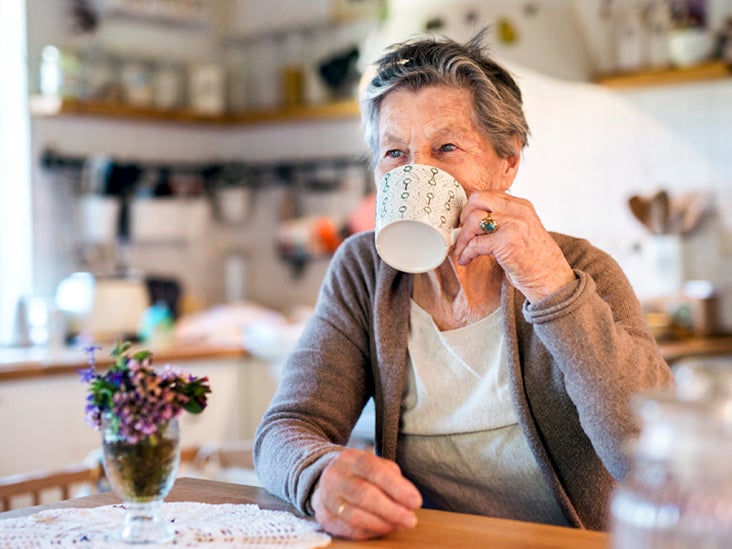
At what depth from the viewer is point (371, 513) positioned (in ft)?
3.57

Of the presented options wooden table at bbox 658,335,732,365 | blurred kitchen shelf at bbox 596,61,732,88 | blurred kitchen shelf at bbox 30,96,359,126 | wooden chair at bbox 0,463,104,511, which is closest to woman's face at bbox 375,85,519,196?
wooden chair at bbox 0,463,104,511

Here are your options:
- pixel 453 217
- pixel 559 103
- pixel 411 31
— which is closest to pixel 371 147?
pixel 453 217

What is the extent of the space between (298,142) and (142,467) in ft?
11.5

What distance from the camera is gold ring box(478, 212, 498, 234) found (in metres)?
1.26

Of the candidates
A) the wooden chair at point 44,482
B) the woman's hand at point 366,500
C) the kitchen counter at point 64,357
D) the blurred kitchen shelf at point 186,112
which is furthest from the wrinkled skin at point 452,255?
the blurred kitchen shelf at point 186,112

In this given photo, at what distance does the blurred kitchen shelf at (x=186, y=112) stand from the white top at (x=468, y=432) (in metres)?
2.65

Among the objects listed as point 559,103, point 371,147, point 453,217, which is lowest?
point 453,217

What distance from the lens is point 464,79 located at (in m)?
1.51

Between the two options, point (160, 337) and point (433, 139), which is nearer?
point (433, 139)

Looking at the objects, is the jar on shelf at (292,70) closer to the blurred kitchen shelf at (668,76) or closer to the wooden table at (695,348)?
the blurred kitchen shelf at (668,76)

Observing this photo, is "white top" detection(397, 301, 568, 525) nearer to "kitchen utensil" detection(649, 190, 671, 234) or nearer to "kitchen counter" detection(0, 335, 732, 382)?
"kitchen counter" detection(0, 335, 732, 382)

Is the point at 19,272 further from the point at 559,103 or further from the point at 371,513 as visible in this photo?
the point at 371,513

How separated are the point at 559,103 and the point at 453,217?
104 inches

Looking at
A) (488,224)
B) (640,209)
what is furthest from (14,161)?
(488,224)
